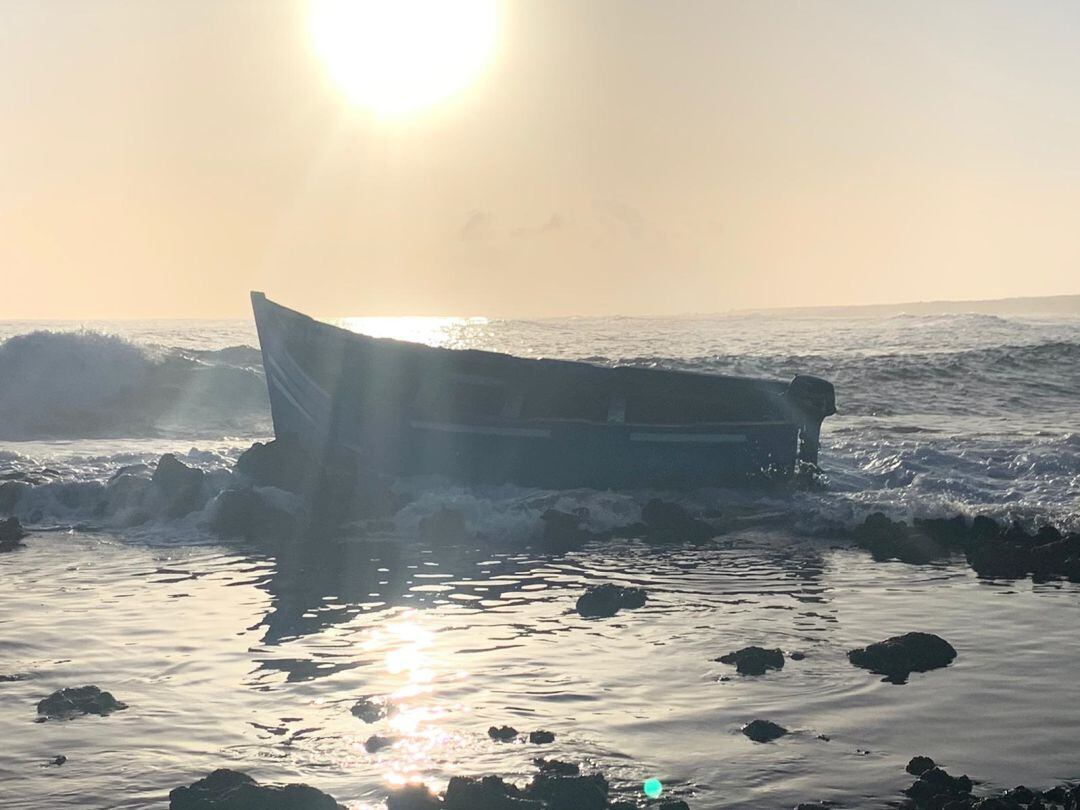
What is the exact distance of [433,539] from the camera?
1744cm

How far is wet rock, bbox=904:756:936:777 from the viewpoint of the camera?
7355 millimetres

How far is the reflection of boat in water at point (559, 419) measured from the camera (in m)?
20.4

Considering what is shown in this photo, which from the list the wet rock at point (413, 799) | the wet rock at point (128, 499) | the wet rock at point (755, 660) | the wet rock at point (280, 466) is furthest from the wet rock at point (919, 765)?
the wet rock at point (128, 499)

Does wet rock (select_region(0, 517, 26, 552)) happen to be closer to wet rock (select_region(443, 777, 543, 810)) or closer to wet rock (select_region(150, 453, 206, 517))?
wet rock (select_region(150, 453, 206, 517))

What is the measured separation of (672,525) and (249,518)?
20.9 feet

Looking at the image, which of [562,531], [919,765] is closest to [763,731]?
[919,765]

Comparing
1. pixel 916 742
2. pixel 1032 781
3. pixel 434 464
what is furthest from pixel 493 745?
pixel 434 464

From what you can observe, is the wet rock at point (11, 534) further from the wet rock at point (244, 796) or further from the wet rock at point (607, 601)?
the wet rock at point (244, 796)

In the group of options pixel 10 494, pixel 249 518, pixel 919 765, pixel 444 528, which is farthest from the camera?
pixel 10 494

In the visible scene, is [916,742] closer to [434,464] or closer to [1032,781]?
[1032,781]

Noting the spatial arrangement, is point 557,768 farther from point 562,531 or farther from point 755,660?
point 562,531

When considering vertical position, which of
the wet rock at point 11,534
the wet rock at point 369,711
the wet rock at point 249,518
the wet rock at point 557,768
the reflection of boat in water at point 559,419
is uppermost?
the reflection of boat in water at point 559,419

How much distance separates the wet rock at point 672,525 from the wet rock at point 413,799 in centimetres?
1048

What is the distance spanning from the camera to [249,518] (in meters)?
18.2
